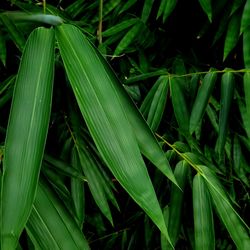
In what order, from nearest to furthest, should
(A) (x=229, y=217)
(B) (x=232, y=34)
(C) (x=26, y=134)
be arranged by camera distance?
(C) (x=26, y=134)
(A) (x=229, y=217)
(B) (x=232, y=34)

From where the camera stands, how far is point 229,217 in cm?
78

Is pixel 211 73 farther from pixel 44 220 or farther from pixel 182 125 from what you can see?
pixel 44 220

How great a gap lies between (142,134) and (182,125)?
0.40 metres

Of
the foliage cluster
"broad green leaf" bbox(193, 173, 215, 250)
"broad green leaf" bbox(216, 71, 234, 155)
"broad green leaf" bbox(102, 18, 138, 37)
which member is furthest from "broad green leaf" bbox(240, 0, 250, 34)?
"broad green leaf" bbox(193, 173, 215, 250)

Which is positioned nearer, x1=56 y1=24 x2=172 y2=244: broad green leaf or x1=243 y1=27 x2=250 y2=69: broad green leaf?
x1=56 y1=24 x2=172 y2=244: broad green leaf

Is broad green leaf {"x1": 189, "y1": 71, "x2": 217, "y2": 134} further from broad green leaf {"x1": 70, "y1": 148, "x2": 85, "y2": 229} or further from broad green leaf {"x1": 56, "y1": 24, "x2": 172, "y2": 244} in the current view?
broad green leaf {"x1": 56, "y1": 24, "x2": 172, "y2": 244}

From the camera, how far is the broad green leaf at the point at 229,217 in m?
0.76

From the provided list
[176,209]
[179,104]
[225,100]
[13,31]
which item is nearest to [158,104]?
[179,104]

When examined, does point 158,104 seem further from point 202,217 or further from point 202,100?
point 202,217

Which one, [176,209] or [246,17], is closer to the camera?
[176,209]

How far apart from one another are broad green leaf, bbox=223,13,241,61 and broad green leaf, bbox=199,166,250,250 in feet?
1.69

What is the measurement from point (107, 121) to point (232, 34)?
0.80 metres

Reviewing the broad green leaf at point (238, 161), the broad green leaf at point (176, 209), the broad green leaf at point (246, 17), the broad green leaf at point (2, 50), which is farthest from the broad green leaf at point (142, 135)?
the broad green leaf at point (238, 161)

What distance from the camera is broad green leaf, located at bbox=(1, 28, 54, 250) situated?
0.50 m
